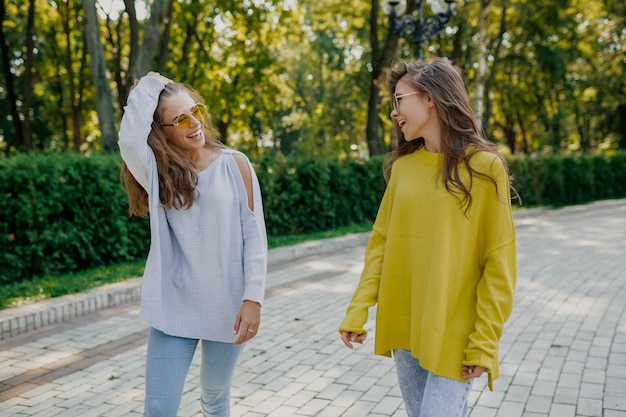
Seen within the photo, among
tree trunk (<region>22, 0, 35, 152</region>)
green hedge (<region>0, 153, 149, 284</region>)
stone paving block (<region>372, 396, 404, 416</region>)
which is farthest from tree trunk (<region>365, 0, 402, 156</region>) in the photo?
stone paving block (<region>372, 396, 404, 416</region>)

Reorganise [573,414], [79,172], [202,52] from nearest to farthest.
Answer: [573,414], [79,172], [202,52]

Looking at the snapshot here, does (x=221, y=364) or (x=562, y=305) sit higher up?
(x=221, y=364)

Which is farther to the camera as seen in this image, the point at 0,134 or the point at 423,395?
the point at 0,134

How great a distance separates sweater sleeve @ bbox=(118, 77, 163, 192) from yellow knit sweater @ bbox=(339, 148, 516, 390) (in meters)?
1.03

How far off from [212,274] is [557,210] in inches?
777

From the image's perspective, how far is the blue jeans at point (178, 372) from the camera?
2648 mm

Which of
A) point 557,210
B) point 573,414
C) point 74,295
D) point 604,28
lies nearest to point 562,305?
point 573,414

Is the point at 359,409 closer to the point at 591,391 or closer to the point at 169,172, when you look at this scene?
the point at 591,391

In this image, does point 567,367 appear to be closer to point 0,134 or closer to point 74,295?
point 74,295

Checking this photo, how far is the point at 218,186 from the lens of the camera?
9.20 ft

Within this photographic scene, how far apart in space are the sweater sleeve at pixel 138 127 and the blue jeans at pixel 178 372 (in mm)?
648

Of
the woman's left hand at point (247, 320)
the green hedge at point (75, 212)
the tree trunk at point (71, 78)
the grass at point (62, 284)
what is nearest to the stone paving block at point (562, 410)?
the woman's left hand at point (247, 320)

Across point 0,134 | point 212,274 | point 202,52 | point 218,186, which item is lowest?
point 212,274

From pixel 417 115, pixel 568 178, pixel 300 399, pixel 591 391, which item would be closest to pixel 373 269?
pixel 417 115
